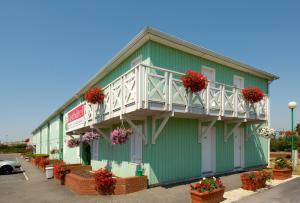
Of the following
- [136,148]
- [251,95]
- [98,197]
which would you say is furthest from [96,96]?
[251,95]

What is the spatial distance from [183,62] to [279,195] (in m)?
7.24

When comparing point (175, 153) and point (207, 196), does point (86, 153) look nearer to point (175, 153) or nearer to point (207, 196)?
point (175, 153)

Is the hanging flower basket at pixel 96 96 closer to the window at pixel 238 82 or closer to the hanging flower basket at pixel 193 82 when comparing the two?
the hanging flower basket at pixel 193 82

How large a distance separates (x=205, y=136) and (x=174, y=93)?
4250 mm

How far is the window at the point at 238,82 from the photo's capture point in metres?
16.3

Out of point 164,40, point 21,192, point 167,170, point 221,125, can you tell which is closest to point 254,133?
point 221,125

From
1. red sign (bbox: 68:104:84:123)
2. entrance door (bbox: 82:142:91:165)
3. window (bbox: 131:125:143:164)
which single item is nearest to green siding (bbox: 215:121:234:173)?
window (bbox: 131:125:143:164)

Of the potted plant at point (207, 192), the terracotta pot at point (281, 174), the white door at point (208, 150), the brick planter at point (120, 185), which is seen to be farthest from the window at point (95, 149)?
the terracotta pot at point (281, 174)

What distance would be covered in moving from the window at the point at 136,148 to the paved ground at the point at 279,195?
4.95 metres

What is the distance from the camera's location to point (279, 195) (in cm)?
928

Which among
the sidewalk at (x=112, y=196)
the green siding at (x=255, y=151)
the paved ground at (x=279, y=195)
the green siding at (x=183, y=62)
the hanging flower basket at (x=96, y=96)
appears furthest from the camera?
the green siding at (x=255, y=151)

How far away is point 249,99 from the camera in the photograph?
46.1 feet

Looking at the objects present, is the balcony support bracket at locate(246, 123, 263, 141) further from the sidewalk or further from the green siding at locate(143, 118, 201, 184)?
the green siding at locate(143, 118, 201, 184)

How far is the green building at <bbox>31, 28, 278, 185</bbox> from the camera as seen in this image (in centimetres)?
1061
